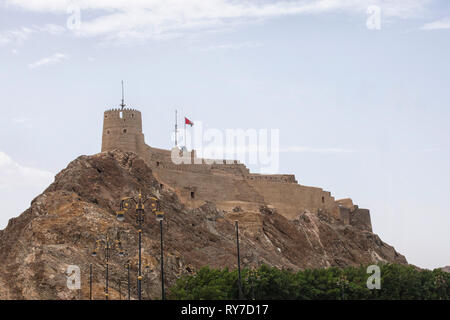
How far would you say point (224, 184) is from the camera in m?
86.9

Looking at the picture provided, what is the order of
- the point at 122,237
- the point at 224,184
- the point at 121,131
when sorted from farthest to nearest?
the point at 224,184 < the point at 121,131 < the point at 122,237

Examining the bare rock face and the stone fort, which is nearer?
the bare rock face

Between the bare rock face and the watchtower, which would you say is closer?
the bare rock face

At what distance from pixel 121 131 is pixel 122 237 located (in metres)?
17.2

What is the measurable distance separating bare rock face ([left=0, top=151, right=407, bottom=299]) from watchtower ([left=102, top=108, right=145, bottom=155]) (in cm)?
140

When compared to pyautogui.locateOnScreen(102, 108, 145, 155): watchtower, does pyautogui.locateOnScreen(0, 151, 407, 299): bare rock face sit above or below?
below

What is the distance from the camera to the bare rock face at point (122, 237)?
183 ft

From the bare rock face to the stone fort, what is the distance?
1.76 metres

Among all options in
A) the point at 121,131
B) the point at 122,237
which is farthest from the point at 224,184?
the point at 122,237

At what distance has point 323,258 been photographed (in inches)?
3509

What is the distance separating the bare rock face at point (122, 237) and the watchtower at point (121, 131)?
1400 millimetres

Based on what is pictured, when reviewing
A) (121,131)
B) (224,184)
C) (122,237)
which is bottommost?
(122,237)

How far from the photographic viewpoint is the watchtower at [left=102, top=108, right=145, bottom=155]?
7675 cm

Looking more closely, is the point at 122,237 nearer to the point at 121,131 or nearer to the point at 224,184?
the point at 121,131
